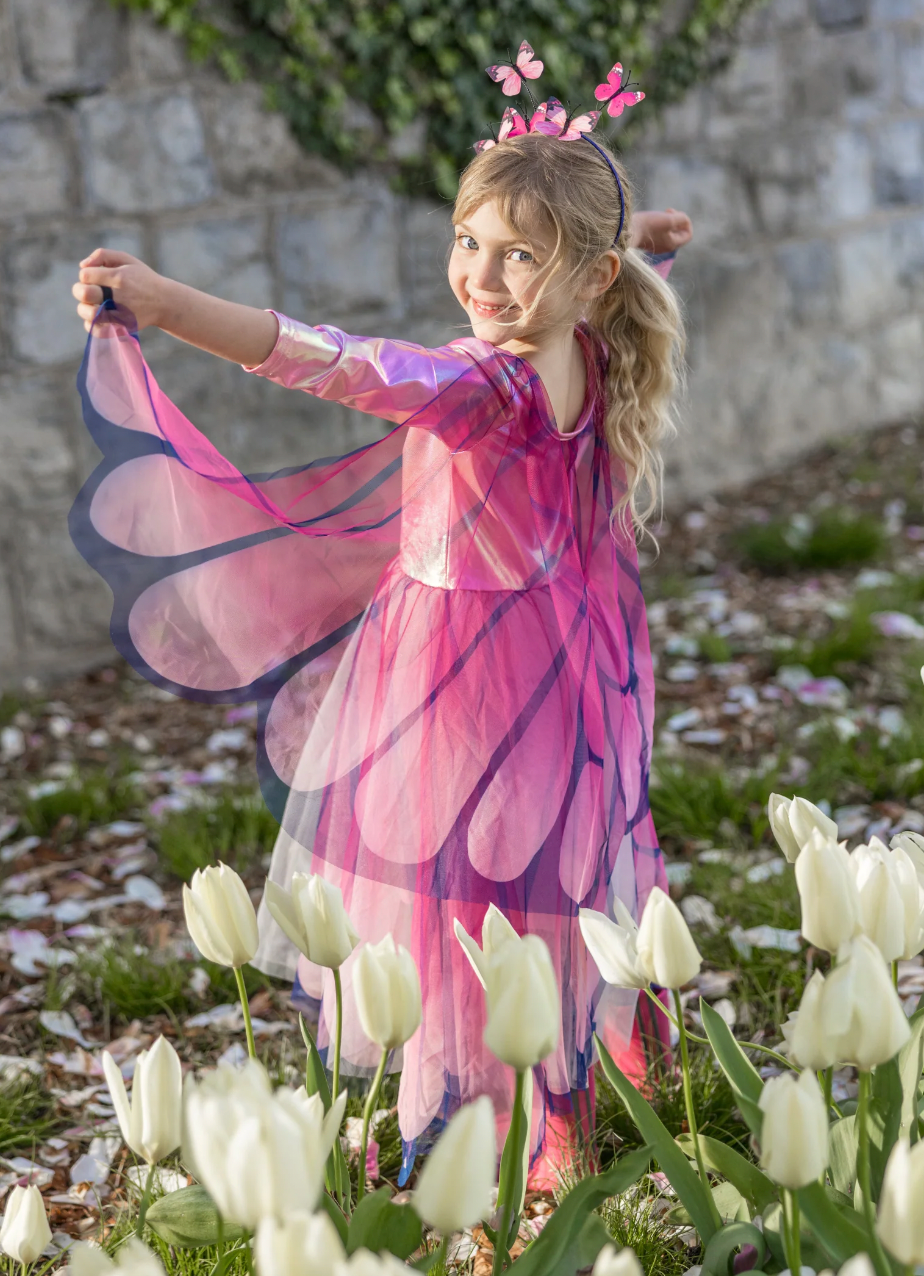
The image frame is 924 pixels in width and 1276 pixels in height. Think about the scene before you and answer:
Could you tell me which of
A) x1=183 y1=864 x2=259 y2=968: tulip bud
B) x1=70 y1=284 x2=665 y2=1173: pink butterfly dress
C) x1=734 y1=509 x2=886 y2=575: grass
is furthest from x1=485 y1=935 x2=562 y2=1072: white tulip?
x1=734 y1=509 x2=886 y2=575: grass

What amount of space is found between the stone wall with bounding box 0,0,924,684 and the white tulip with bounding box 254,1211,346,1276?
2649mm

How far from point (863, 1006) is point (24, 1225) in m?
0.57

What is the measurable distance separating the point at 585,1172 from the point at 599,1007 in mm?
214

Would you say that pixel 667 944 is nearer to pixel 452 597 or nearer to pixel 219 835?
pixel 452 597

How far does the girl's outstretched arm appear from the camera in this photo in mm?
1150

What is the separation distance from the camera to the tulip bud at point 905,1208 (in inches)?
26.4

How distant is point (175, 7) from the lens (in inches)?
116

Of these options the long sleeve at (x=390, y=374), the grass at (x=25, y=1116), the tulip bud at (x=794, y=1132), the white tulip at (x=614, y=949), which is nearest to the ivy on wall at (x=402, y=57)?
the long sleeve at (x=390, y=374)

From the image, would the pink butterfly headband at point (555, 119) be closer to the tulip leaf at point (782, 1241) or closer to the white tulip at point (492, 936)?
the white tulip at point (492, 936)

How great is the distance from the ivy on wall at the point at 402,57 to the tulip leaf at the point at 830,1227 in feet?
8.81

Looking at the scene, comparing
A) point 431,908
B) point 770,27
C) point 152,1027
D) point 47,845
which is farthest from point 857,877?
point 770,27

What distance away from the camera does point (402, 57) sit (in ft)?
11.1

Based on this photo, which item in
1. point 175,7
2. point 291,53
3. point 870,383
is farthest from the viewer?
point 870,383

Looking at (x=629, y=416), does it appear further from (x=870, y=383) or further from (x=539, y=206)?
(x=870, y=383)
